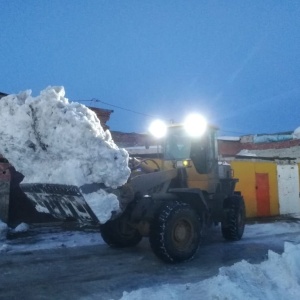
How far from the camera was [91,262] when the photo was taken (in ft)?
22.5

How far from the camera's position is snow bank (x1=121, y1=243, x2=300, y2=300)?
4.46 metres

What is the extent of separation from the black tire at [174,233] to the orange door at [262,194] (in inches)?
374

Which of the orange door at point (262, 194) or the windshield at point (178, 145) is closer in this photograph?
the windshield at point (178, 145)

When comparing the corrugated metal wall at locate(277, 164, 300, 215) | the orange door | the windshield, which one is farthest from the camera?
the corrugated metal wall at locate(277, 164, 300, 215)

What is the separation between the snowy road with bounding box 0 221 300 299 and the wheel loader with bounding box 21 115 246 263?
384 millimetres

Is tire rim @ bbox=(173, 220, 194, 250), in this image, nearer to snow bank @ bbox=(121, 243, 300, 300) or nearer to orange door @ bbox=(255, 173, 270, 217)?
snow bank @ bbox=(121, 243, 300, 300)

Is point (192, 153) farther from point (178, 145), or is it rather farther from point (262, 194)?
point (262, 194)

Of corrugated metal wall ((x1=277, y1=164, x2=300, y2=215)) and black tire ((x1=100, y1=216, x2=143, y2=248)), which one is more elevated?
corrugated metal wall ((x1=277, y1=164, x2=300, y2=215))

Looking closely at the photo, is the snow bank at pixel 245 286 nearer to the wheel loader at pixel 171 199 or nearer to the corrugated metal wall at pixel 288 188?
the wheel loader at pixel 171 199

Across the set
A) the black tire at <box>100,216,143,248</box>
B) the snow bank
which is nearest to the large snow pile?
the snow bank

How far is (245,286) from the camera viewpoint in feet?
15.4

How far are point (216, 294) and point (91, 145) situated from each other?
8.97 feet

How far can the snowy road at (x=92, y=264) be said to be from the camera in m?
5.30

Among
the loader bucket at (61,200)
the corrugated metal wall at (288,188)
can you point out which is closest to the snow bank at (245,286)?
the loader bucket at (61,200)
